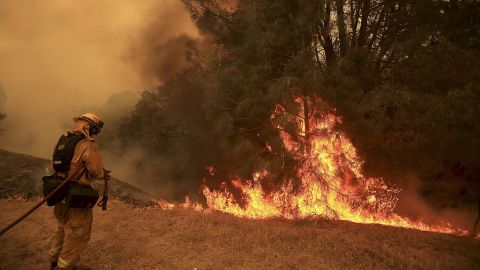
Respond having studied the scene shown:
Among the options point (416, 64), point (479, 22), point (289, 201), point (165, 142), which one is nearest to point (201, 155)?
point (165, 142)

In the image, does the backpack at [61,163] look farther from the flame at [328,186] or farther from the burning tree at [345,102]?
the burning tree at [345,102]

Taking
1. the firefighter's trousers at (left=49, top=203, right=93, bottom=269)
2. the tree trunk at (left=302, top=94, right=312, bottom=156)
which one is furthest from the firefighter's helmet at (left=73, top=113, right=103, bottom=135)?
the tree trunk at (left=302, top=94, right=312, bottom=156)

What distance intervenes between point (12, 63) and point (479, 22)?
22353 mm

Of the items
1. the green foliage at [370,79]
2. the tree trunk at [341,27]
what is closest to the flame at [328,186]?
the green foliage at [370,79]

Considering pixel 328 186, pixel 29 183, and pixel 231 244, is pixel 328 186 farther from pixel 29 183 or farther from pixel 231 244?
pixel 29 183

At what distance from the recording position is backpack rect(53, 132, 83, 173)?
17.1 feet

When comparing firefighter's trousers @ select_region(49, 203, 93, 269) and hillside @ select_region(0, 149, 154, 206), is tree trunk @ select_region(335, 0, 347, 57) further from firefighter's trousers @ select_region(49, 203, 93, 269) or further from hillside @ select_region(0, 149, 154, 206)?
firefighter's trousers @ select_region(49, 203, 93, 269)

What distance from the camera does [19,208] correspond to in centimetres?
871

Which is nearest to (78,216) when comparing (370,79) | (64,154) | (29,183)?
(64,154)

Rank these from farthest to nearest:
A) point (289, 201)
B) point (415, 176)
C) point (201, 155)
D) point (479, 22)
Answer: point (201, 155) < point (415, 176) < point (289, 201) < point (479, 22)

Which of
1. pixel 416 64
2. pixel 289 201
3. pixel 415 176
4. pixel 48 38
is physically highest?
pixel 48 38

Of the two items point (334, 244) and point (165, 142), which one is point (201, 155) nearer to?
point (165, 142)

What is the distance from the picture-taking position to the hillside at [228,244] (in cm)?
599

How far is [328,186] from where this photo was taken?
32.3 ft
